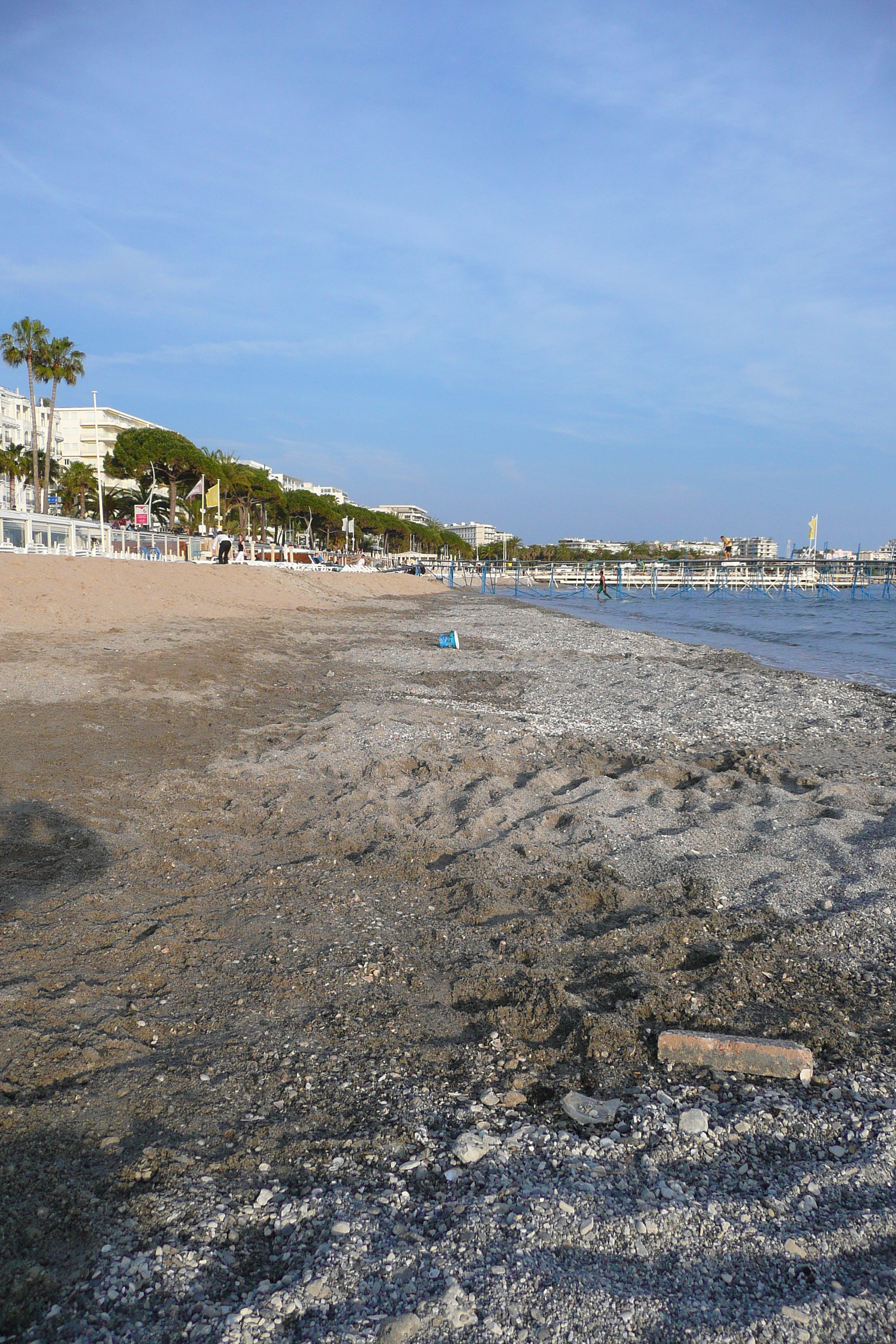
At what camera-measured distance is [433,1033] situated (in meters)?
3.20

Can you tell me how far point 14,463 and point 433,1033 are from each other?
66.7 metres

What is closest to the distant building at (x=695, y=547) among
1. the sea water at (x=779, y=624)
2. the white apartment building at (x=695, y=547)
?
the white apartment building at (x=695, y=547)

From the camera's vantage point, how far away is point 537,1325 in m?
1.86

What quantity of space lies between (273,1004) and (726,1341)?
205 centimetres

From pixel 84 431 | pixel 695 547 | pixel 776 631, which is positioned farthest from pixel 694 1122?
pixel 695 547

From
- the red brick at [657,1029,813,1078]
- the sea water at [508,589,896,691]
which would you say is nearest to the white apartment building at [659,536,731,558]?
the sea water at [508,589,896,691]

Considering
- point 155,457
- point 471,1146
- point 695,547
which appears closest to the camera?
point 471,1146

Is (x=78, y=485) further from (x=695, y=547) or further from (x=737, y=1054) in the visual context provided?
(x=695, y=547)

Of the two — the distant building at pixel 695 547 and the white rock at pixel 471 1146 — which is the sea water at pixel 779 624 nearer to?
the white rock at pixel 471 1146

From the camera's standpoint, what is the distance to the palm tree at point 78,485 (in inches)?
2862

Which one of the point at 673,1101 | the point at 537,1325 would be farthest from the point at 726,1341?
the point at 673,1101

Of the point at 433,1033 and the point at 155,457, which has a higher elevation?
the point at 155,457

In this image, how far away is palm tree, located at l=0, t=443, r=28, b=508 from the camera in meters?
57.4

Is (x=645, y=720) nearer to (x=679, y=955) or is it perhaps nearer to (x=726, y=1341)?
(x=679, y=955)
